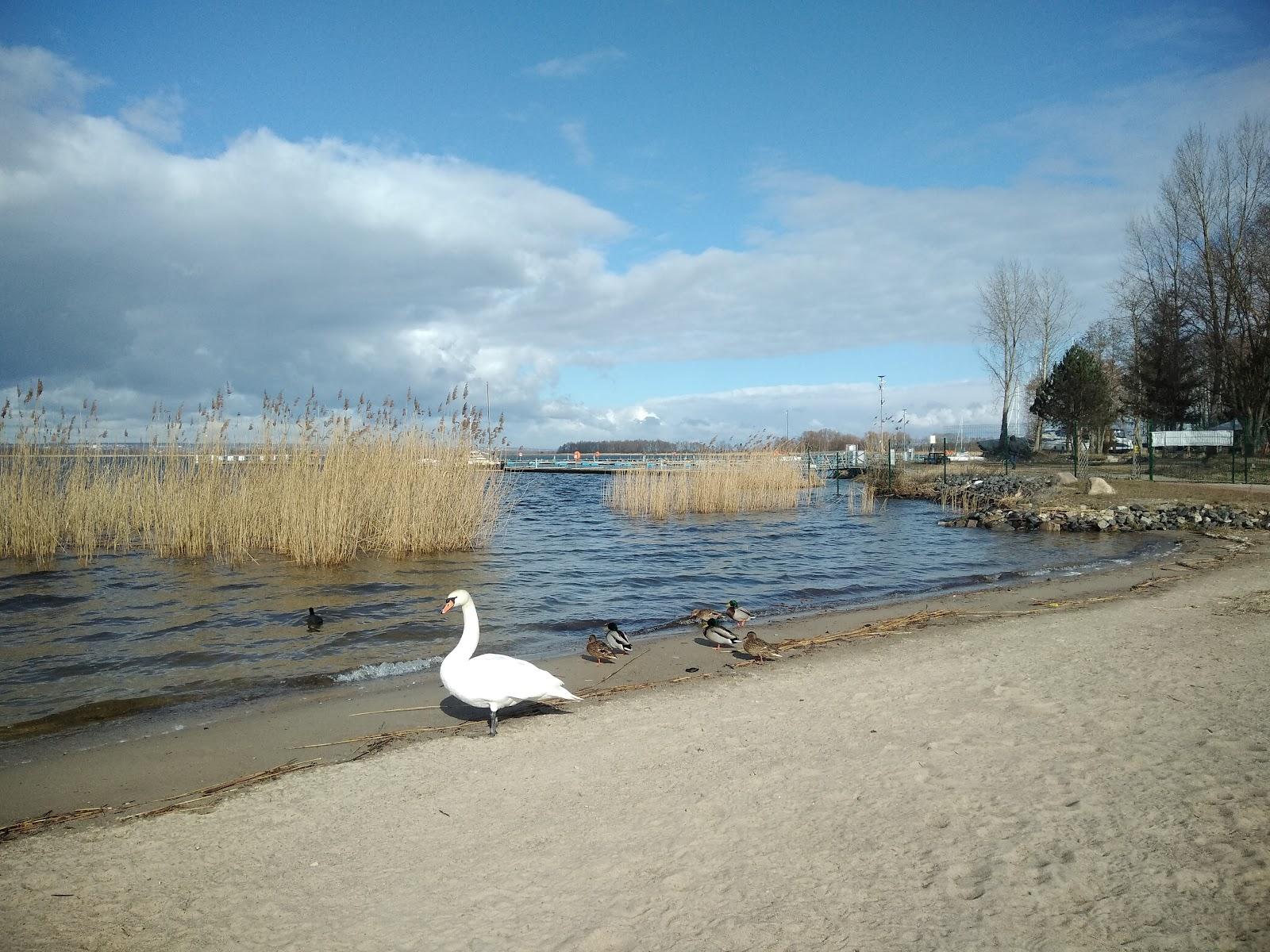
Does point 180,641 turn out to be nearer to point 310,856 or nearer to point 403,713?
point 403,713

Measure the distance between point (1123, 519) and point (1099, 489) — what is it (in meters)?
4.95

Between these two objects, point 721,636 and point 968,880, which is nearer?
point 968,880

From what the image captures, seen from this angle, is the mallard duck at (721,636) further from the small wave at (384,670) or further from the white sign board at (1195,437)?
the white sign board at (1195,437)

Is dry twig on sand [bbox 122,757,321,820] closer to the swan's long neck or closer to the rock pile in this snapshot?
the swan's long neck

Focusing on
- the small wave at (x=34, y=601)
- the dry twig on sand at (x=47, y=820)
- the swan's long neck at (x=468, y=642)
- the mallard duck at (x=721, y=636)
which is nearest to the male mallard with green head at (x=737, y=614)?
the mallard duck at (x=721, y=636)

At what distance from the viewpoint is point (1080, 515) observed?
68.3ft

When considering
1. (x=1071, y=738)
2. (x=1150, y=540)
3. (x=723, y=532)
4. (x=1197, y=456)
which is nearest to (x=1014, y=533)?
(x=1150, y=540)

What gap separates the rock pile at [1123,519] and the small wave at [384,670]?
716 inches

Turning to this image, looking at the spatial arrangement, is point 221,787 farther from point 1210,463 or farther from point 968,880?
point 1210,463

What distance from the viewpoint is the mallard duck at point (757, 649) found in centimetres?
775

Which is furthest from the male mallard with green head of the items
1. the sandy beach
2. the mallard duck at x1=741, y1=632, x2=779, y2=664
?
the sandy beach

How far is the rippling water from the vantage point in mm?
7598

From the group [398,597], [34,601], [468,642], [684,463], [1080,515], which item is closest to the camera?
[468,642]

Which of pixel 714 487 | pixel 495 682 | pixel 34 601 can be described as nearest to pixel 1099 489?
pixel 714 487
